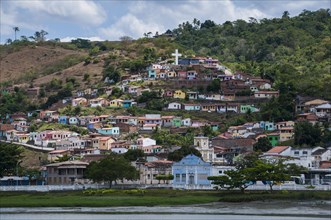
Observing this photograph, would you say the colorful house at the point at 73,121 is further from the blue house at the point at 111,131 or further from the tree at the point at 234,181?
the tree at the point at 234,181

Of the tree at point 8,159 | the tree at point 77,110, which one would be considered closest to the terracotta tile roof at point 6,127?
the tree at point 77,110

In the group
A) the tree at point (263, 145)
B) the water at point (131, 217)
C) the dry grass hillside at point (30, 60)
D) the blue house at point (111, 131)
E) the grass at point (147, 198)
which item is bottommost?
the water at point (131, 217)

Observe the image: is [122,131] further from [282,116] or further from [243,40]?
[243,40]

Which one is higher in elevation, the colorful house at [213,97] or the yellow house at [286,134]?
the colorful house at [213,97]

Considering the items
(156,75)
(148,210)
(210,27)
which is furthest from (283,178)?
(210,27)

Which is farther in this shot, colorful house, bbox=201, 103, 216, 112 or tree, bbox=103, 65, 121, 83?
tree, bbox=103, 65, 121, 83

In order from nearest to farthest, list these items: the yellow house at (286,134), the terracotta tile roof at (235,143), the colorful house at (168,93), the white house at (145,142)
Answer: the terracotta tile roof at (235,143) < the yellow house at (286,134) < the white house at (145,142) < the colorful house at (168,93)

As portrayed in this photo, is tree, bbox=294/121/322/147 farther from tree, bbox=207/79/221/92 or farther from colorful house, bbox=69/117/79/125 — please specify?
colorful house, bbox=69/117/79/125

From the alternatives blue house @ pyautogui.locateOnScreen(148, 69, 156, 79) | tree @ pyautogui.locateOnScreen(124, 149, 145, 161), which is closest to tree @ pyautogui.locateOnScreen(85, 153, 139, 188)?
tree @ pyautogui.locateOnScreen(124, 149, 145, 161)
